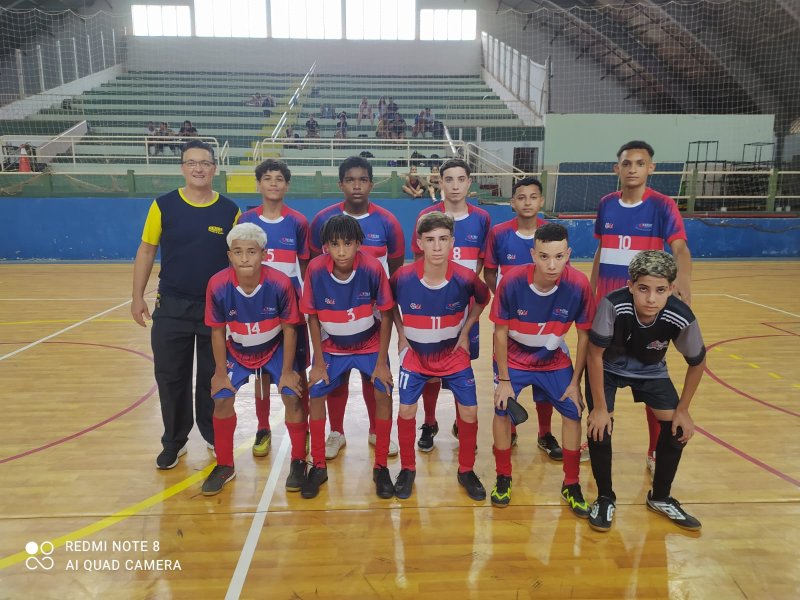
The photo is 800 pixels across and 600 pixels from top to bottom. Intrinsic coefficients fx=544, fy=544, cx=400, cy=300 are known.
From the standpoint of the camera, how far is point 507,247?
12.0ft

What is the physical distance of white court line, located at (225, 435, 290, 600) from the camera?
2.49 metres

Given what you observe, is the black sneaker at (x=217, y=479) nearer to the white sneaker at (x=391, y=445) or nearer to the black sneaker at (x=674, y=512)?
the white sneaker at (x=391, y=445)

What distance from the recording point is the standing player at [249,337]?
313cm

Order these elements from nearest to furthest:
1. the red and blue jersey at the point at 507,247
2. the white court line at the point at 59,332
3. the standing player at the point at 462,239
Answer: the red and blue jersey at the point at 507,247 < the standing player at the point at 462,239 < the white court line at the point at 59,332

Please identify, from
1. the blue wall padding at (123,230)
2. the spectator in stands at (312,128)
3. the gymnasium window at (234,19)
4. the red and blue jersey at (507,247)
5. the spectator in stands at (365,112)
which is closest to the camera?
the red and blue jersey at (507,247)

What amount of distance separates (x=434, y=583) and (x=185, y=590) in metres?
1.13

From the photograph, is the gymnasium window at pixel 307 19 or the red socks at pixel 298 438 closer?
the red socks at pixel 298 438

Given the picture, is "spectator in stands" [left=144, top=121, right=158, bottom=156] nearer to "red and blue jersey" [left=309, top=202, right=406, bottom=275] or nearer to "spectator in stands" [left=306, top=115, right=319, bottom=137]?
"spectator in stands" [left=306, top=115, right=319, bottom=137]

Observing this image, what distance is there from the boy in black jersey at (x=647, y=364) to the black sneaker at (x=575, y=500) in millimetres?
45

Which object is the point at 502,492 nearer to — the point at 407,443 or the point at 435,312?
the point at 407,443

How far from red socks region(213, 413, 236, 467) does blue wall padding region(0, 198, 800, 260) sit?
990 centimetres

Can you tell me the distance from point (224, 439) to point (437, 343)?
144 cm

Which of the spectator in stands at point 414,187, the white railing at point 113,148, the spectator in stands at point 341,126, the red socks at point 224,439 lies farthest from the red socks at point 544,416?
the spectator in stands at point 341,126

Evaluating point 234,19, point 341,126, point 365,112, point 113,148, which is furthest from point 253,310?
point 234,19
